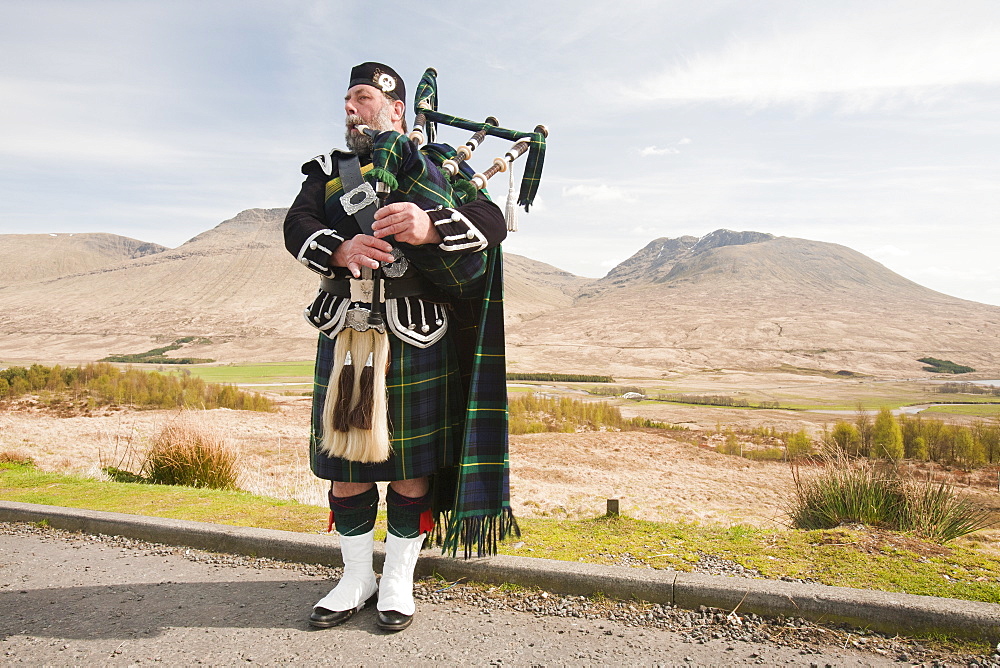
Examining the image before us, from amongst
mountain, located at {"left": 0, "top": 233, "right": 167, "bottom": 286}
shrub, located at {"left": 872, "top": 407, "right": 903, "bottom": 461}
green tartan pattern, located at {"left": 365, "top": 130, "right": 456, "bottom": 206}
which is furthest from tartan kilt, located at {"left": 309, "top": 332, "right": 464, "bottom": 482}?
mountain, located at {"left": 0, "top": 233, "right": 167, "bottom": 286}

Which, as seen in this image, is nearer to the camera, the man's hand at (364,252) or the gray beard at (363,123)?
the man's hand at (364,252)

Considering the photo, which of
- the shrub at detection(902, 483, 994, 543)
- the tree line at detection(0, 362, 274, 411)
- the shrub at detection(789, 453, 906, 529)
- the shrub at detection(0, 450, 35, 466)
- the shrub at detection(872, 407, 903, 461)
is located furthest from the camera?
the tree line at detection(0, 362, 274, 411)

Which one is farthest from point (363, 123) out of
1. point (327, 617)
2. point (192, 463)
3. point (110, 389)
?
point (110, 389)

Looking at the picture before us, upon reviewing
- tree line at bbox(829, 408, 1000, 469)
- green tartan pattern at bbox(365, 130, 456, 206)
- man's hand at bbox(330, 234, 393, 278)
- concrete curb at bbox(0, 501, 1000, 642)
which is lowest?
tree line at bbox(829, 408, 1000, 469)

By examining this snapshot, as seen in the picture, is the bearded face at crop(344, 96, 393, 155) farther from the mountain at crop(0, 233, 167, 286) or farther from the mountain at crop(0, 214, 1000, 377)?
the mountain at crop(0, 233, 167, 286)

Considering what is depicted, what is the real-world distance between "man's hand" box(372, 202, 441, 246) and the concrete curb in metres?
1.53

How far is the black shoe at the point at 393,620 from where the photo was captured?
2.34m

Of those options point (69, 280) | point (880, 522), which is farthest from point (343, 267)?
point (69, 280)

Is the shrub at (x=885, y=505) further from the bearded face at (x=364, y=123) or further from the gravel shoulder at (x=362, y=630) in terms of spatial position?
the bearded face at (x=364, y=123)

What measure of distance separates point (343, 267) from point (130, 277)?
131181 mm

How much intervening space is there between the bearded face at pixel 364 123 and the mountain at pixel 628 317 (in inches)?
1481

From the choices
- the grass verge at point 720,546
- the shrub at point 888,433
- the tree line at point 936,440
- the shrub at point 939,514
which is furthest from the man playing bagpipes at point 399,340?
the shrub at point 888,433

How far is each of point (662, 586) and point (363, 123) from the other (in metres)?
2.31

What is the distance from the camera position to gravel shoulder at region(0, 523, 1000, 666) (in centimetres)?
211
